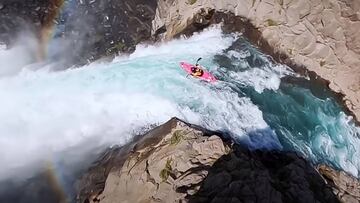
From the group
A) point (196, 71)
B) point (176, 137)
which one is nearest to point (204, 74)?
point (196, 71)

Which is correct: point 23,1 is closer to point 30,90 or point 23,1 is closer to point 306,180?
point 30,90

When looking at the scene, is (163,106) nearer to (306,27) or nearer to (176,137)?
(176,137)

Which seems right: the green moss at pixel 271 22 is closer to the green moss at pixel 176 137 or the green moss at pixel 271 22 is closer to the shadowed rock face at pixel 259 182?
the shadowed rock face at pixel 259 182

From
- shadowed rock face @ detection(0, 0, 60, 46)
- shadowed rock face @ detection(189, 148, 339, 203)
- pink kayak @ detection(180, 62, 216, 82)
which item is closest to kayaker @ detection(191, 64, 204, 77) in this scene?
pink kayak @ detection(180, 62, 216, 82)

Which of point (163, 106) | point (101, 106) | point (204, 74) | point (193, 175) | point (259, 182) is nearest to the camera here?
point (259, 182)

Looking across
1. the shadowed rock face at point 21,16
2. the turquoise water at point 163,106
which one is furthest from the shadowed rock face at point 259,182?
the shadowed rock face at point 21,16
